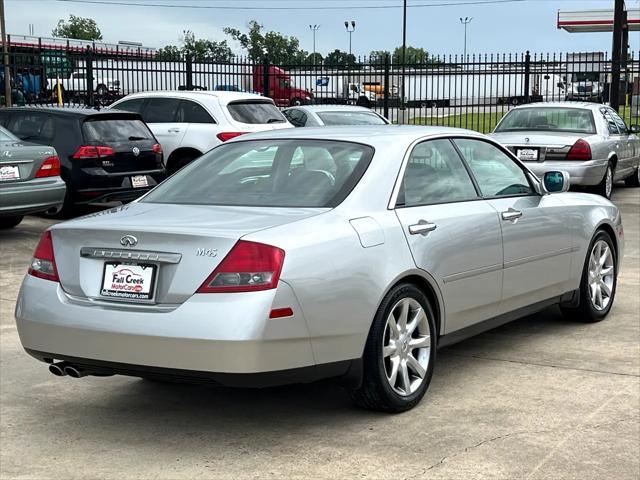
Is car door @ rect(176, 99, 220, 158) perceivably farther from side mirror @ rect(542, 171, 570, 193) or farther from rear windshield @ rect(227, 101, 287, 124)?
side mirror @ rect(542, 171, 570, 193)

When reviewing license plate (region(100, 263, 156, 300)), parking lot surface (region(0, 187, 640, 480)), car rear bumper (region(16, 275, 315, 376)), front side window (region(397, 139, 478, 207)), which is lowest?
parking lot surface (region(0, 187, 640, 480))

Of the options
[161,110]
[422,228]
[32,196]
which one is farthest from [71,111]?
[422,228]

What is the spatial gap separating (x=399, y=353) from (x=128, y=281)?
4.76 ft

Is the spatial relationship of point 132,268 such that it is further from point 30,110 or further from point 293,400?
point 30,110

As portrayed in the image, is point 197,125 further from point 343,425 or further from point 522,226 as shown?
point 343,425

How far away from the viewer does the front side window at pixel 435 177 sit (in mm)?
5418

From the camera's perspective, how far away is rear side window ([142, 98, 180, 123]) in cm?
1514

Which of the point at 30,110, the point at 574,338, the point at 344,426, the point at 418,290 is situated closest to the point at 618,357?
the point at 574,338

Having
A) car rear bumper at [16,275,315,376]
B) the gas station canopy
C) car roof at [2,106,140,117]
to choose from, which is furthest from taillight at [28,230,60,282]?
the gas station canopy

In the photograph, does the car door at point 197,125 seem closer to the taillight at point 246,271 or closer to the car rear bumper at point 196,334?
the car rear bumper at point 196,334

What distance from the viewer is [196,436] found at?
4.79 m

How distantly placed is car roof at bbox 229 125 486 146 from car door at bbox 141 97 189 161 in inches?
356

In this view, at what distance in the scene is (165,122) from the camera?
15164 mm

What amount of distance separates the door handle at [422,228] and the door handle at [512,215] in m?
0.80
